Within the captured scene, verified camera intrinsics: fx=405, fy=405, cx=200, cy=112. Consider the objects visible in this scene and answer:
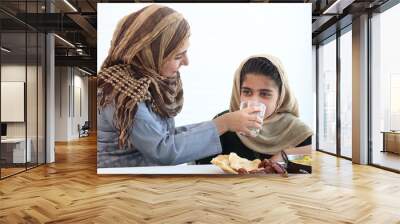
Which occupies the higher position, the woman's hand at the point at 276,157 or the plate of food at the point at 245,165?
the woman's hand at the point at 276,157

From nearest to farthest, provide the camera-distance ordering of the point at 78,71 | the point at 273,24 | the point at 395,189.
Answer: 1. the point at 395,189
2. the point at 273,24
3. the point at 78,71

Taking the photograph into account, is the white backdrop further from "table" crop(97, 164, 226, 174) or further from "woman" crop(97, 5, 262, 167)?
"table" crop(97, 164, 226, 174)

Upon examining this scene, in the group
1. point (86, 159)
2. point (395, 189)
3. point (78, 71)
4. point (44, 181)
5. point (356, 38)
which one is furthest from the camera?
point (78, 71)

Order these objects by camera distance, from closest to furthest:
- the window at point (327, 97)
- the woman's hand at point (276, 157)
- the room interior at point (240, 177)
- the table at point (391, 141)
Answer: the room interior at point (240, 177) → the woman's hand at point (276, 157) → the table at point (391, 141) → the window at point (327, 97)

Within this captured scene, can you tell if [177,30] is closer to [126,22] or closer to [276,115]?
[126,22]

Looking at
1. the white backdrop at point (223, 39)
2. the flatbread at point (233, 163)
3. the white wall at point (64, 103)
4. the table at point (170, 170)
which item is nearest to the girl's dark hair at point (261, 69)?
the white backdrop at point (223, 39)

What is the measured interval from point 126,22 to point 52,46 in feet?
9.13

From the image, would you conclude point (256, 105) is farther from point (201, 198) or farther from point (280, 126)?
point (201, 198)

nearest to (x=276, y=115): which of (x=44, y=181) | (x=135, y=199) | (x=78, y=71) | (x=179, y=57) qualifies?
(x=179, y=57)

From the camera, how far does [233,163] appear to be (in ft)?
21.8

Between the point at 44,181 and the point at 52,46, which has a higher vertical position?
the point at 52,46

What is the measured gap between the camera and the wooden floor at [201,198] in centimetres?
407

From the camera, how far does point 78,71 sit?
60.1 feet

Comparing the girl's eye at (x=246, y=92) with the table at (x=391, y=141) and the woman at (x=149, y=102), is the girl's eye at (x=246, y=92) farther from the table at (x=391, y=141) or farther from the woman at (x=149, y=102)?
the table at (x=391, y=141)
